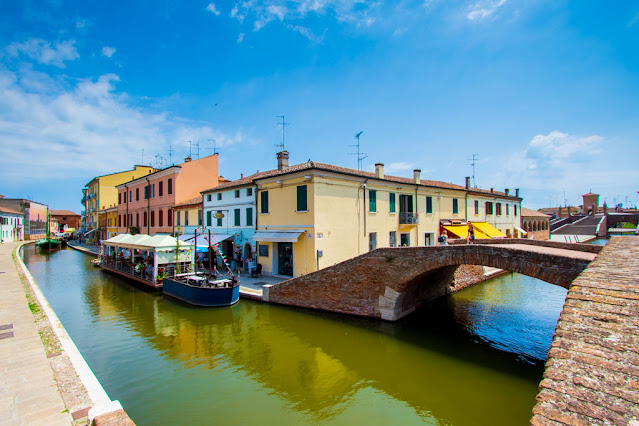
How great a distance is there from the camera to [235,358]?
984 cm

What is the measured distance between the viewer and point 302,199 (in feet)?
56.7

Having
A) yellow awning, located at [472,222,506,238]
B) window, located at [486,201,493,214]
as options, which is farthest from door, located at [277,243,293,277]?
window, located at [486,201,493,214]

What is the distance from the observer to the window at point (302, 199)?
1708cm

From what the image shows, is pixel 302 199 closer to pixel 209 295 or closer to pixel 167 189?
pixel 209 295

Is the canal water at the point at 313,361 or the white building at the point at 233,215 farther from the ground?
the white building at the point at 233,215

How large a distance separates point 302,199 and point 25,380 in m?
12.8

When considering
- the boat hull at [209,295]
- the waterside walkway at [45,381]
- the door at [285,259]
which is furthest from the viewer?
the door at [285,259]

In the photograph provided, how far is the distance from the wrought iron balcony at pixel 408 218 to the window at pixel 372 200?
269cm

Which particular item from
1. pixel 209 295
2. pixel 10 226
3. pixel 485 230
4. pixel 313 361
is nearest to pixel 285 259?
pixel 209 295

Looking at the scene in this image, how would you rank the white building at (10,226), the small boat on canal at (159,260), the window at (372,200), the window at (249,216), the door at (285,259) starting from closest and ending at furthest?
the small boat on canal at (159,260), the door at (285,259), the window at (372,200), the window at (249,216), the white building at (10,226)

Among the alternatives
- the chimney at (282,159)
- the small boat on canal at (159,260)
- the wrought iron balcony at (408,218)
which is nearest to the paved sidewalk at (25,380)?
the small boat on canal at (159,260)

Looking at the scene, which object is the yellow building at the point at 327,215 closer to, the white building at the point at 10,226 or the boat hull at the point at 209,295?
the boat hull at the point at 209,295

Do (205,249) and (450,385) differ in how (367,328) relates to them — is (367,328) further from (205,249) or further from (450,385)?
(205,249)

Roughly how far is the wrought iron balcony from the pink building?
1882 cm
